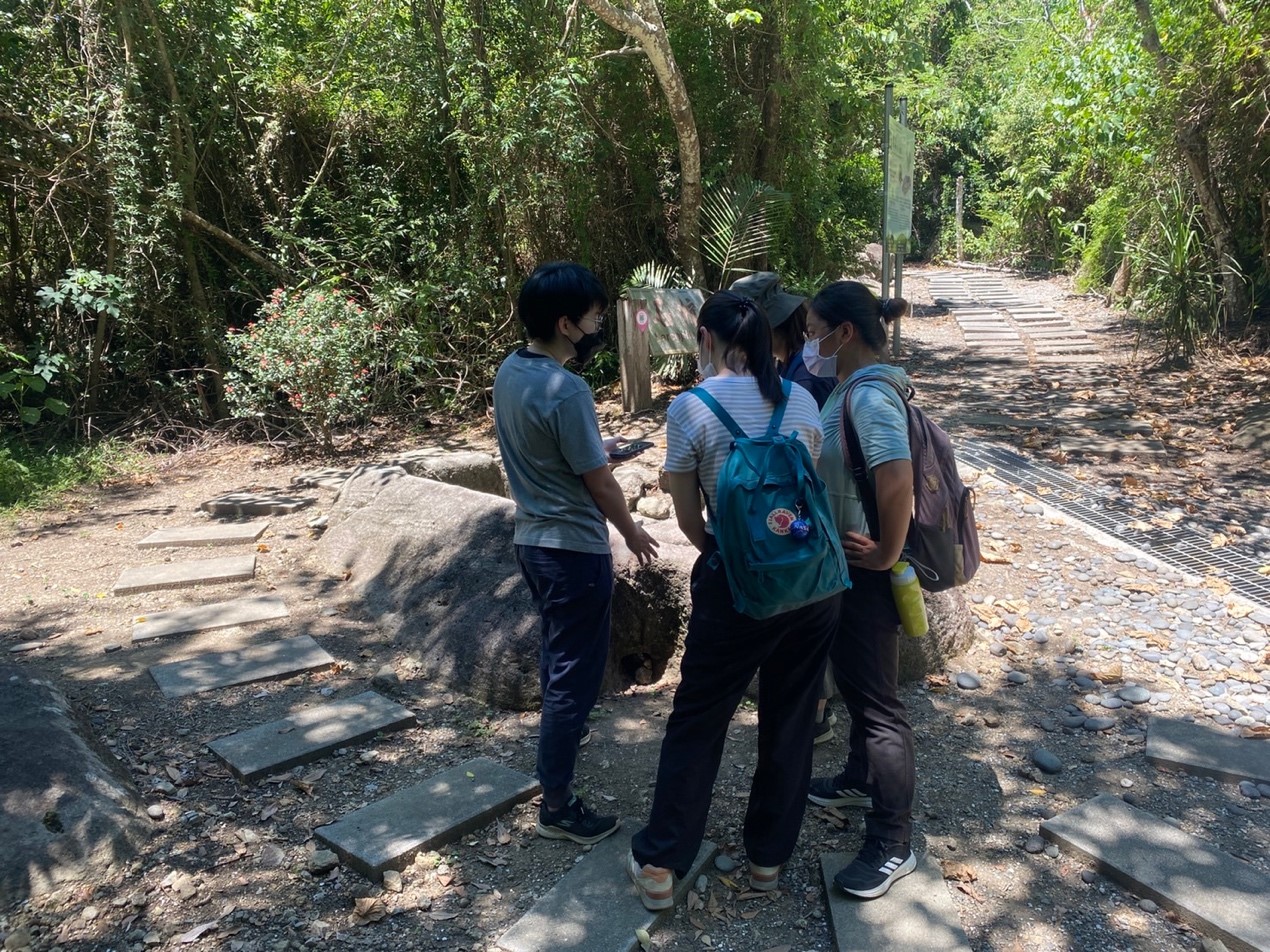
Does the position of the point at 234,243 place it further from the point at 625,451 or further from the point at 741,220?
the point at 625,451

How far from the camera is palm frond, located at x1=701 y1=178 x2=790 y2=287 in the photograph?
30.8 ft

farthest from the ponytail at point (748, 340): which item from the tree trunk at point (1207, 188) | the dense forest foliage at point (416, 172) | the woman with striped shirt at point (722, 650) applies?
the tree trunk at point (1207, 188)

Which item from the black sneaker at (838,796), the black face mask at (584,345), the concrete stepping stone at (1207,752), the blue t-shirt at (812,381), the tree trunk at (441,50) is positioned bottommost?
the concrete stepping stone at (1207,752)

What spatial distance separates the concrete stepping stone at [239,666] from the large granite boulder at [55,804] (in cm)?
77

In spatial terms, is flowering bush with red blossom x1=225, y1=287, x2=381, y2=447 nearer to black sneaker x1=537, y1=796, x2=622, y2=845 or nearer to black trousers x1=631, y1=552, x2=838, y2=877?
black sneaker x1=537, y1=796, x2=622, y2=845

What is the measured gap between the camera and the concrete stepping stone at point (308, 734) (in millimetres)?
3119

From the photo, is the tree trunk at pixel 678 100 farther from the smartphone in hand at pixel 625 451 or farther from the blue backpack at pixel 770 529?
the blue backpack at pixel 770 529

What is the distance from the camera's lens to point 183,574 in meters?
5.11

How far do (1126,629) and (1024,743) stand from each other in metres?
1.36

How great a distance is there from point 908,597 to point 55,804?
2.42m

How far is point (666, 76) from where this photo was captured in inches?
329

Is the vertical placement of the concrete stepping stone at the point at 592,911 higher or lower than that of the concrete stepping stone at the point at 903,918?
higher

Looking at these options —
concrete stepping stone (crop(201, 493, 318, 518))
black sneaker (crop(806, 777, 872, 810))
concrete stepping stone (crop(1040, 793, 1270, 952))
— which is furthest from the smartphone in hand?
concrete stepping stone (crop(201, 493, 318, 518))

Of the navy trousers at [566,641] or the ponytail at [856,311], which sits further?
the navy trousers at [566,641]
